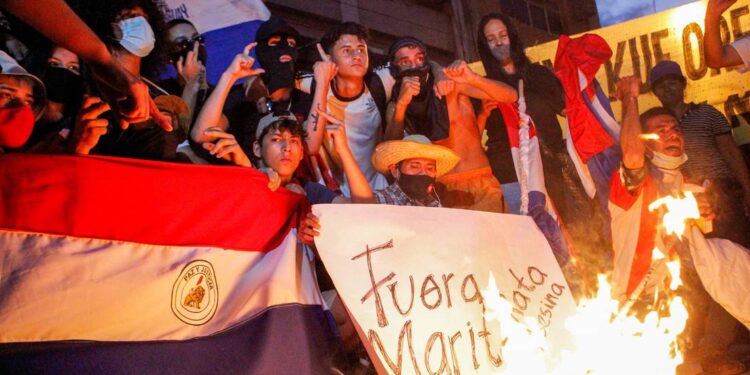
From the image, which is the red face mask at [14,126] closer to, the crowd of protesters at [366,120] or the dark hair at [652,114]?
the crowd of protesters at [366,120]

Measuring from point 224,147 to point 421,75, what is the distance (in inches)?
81.2

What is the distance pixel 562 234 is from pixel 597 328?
1.31m

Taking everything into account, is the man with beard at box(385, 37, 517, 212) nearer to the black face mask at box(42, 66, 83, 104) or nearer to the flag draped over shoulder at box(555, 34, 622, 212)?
the flag draped over shoulder at box(555, 34, 622, 212)

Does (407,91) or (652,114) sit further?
(652,114)

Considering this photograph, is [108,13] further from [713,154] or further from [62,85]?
[713,154]

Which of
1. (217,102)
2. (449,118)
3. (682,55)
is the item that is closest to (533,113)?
(449,118)

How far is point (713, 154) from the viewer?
4.75 metres

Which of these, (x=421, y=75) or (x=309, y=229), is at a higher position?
(x=421, y=75)

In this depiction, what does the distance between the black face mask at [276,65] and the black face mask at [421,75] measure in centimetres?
76

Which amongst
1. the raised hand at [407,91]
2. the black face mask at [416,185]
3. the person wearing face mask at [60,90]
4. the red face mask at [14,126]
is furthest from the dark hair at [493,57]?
the red face mask at [14,126]

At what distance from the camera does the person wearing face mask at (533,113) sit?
460 centimetres

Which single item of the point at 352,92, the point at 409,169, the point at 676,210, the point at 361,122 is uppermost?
the point at 352,92

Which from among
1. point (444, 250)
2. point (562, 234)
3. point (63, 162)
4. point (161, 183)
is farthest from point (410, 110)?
point (63, 162)

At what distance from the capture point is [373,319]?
2.46m
